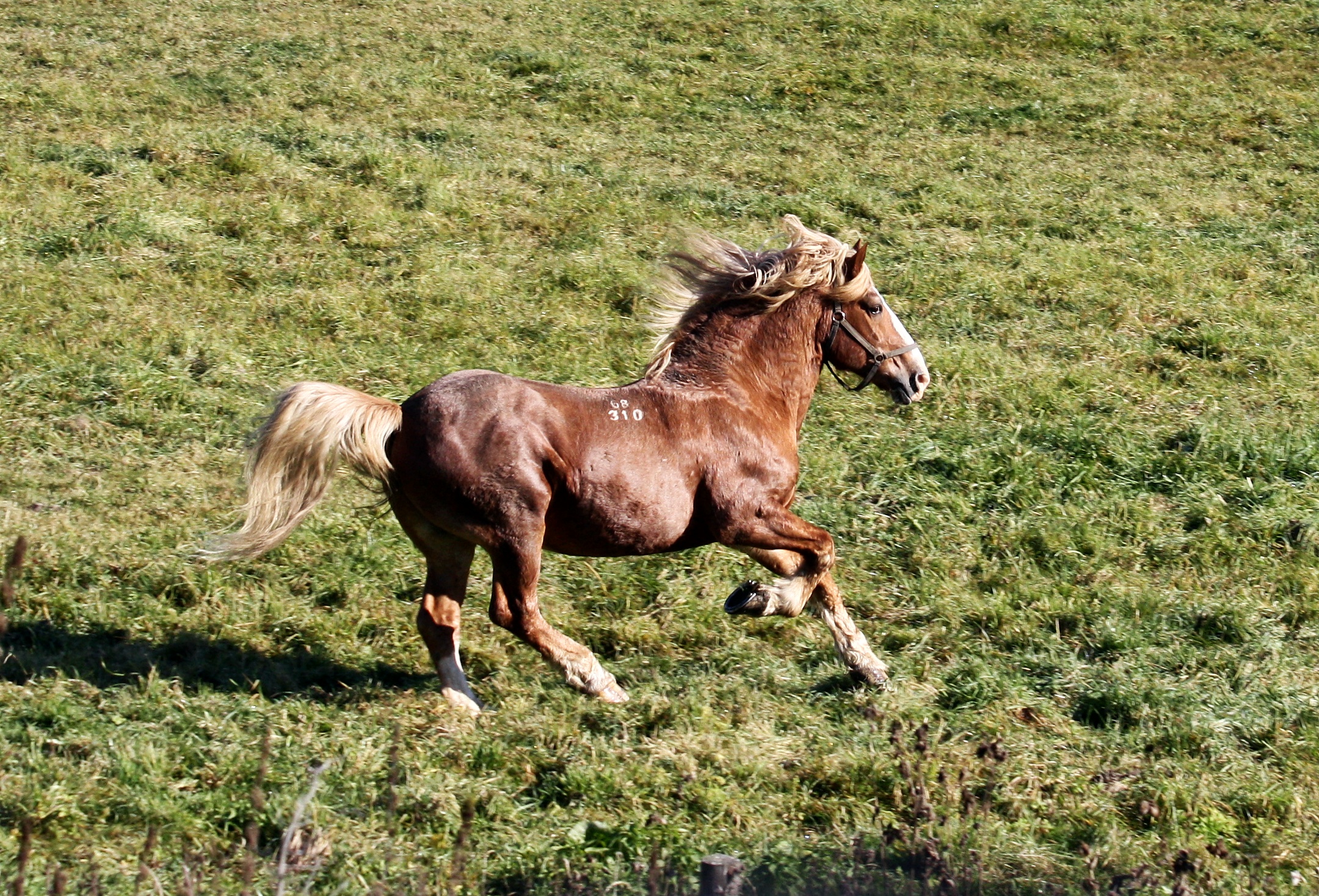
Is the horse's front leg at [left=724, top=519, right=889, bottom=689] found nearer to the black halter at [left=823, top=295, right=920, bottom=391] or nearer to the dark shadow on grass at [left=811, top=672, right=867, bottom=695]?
the dark shadow on grass at [left=811, top=672, right=867, bottom=695]

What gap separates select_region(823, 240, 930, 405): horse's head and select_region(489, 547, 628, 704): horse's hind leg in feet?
6.41

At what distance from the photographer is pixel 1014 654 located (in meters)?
6.54

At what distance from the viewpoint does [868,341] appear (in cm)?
665

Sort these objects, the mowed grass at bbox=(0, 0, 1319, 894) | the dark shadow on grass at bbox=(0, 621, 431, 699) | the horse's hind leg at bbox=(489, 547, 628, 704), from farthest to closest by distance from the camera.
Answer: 1. the dark shadow on grass at bbox=(0, 621, 431, 699)
2. the horse's hind leg at bbox=(489, 547, 628, 704)
3. the mowed grass at bbox=(0, 0, 1319, 894)

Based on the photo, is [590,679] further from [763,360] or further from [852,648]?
[763,360]

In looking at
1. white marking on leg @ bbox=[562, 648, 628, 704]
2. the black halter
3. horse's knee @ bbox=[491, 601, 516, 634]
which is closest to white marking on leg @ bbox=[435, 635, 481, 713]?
horse's knee @ bbox=[491, 601, 516, 634]

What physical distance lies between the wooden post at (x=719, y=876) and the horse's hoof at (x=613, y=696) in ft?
7.42

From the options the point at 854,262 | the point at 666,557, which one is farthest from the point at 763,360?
the point at 666,557

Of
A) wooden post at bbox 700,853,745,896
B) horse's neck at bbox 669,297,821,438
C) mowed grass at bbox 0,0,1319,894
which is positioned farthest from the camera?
horse's neck at bbox 669,297,821,438

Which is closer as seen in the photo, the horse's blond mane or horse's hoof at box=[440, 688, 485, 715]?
horse's hoof at box=[440, 688, 485, 715]

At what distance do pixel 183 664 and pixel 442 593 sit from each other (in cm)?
124

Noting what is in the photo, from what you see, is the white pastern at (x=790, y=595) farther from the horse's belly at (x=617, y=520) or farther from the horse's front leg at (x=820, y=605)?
the horse's belly at (x=617, y=520)

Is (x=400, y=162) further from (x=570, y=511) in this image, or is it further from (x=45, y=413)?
(x=570, y=511)

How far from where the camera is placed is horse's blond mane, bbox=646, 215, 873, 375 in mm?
6445
